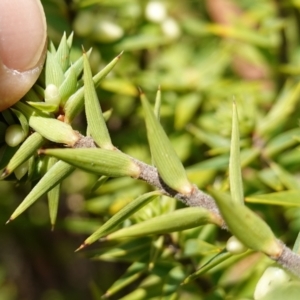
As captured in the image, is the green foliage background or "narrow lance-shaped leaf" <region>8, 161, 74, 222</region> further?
the green foliage background

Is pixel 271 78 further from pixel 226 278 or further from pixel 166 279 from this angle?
pixel 166 279

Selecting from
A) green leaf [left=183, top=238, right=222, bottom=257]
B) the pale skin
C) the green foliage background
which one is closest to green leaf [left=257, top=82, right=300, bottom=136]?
the green foliage background

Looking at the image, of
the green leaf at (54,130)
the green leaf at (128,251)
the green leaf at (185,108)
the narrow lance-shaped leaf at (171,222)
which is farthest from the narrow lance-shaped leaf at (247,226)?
the green leaf at (185,108)

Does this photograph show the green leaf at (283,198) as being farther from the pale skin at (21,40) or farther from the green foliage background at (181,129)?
the pale skin at (21,40)

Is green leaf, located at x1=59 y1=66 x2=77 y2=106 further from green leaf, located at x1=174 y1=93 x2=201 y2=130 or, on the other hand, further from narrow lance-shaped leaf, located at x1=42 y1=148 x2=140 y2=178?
green leaf, located at x1=174 y1=93 x2=201 y2=130

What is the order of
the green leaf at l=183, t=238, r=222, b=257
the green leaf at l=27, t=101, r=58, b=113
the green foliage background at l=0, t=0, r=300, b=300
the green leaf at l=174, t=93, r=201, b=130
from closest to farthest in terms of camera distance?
the green leaf at l=27, t=101, r=58, b=113, the green leaf at l=183, t=238, r=222, b=257, the green foliage background at l=0, t=0, r=300, b=300, the green leaf at l=174, t=93, r=201, b=130

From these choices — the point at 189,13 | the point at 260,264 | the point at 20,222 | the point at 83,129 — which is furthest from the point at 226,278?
the point at 189,13

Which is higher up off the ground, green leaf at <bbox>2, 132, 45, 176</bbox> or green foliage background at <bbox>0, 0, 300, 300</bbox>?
green leaf at <bbox>2, 132, 45, 176</bbox>
